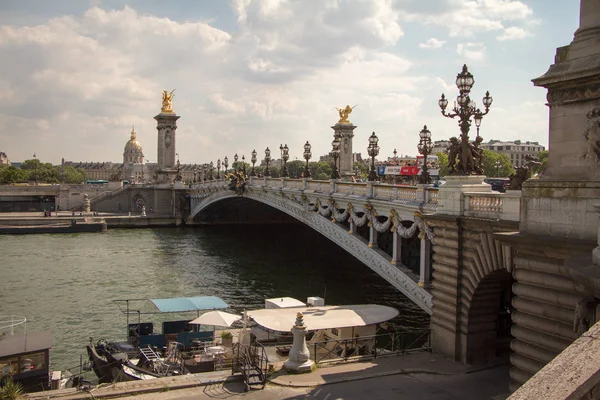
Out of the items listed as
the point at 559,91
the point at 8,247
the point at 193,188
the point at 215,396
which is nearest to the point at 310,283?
the point at 215,396

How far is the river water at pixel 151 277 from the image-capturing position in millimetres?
27641

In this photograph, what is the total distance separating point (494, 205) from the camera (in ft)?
50.1

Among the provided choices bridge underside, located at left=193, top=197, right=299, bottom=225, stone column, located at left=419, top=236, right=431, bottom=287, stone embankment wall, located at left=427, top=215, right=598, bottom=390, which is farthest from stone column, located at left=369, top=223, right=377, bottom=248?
bridge underside, located at left=193, top=197, right=299, bottom=225

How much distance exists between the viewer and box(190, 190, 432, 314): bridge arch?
877 inches

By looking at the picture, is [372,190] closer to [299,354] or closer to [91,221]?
[299,354]

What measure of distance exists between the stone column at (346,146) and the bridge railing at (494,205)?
149 feet

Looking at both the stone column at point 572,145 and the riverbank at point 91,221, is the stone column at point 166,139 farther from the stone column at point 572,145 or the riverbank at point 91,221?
the stone column at point 572,145

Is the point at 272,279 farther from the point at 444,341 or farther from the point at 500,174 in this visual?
the point at 500,174

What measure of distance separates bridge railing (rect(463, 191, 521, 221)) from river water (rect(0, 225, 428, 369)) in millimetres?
11001

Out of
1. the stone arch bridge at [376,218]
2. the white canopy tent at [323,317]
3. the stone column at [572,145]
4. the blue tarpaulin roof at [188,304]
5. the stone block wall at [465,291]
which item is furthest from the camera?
the blue tarpaulin roof at [188,304]

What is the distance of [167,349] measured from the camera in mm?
20047

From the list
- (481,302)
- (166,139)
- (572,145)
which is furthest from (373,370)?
(166,139)

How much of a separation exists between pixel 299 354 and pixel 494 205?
19.8ft

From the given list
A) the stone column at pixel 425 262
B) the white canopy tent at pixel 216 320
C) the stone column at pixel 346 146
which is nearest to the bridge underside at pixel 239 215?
the stone column at pixel 346 146
